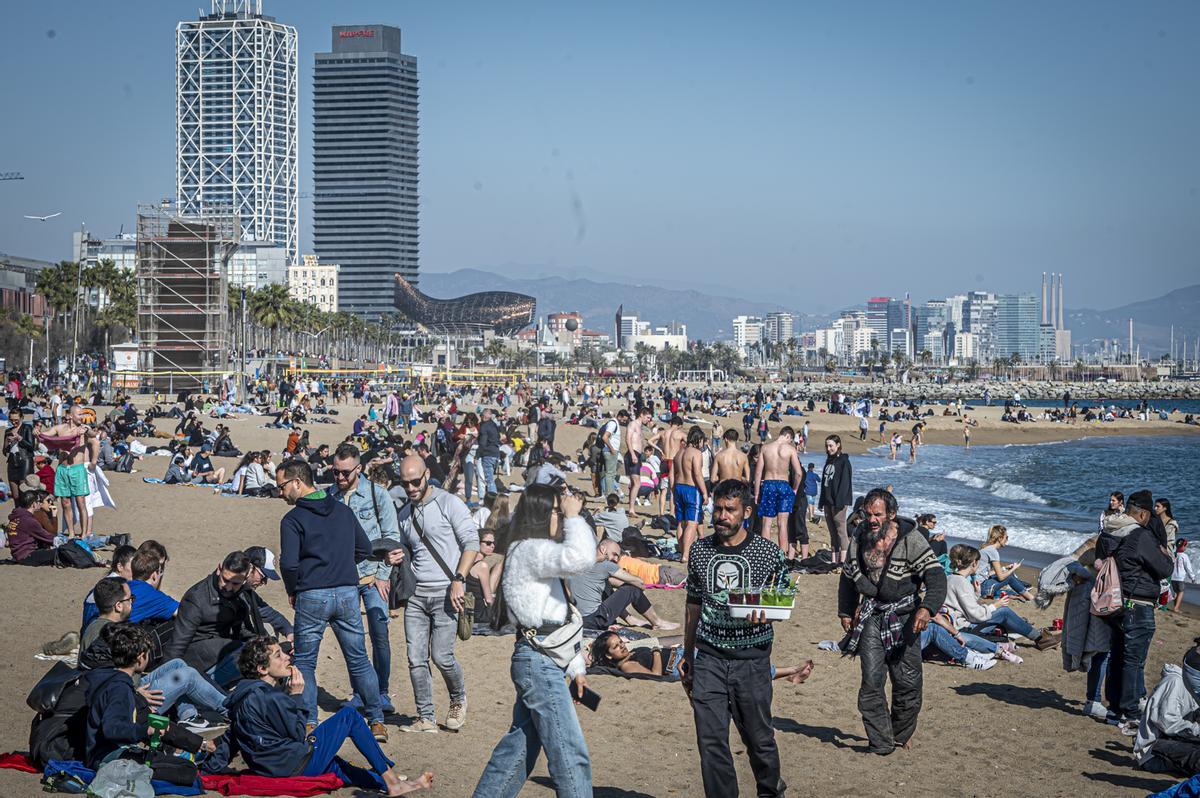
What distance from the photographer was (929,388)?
521 feet

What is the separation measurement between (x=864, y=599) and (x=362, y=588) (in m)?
3.20

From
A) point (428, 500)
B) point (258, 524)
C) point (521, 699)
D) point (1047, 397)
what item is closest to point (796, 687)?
point (428, 500)

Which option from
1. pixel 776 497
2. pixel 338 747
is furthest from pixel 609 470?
pixel 338 747

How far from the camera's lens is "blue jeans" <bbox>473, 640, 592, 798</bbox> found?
190 inches

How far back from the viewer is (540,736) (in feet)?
15.9

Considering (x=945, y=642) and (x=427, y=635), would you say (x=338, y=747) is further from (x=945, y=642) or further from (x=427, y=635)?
(x=945, y=642)

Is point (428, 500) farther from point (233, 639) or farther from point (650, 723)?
point (650, 723)

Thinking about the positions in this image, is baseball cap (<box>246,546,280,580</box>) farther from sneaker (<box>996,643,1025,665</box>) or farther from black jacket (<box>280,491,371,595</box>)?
sneaker (<box>996,643,1025,665</box>)

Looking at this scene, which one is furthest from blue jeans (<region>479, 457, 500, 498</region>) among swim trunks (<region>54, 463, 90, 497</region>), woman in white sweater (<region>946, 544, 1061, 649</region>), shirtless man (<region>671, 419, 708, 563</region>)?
woman in white sweater (<region>946, 544, 1061, 649</region>)

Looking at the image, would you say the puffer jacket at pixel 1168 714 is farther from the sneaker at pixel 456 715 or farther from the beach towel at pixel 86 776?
the beach towel at pixel 86 776

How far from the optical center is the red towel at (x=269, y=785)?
5680 mm

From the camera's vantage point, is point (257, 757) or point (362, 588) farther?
point (362, 588)

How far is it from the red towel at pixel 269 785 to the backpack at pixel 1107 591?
197 inches

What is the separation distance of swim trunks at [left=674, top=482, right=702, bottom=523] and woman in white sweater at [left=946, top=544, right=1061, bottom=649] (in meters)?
4.00
